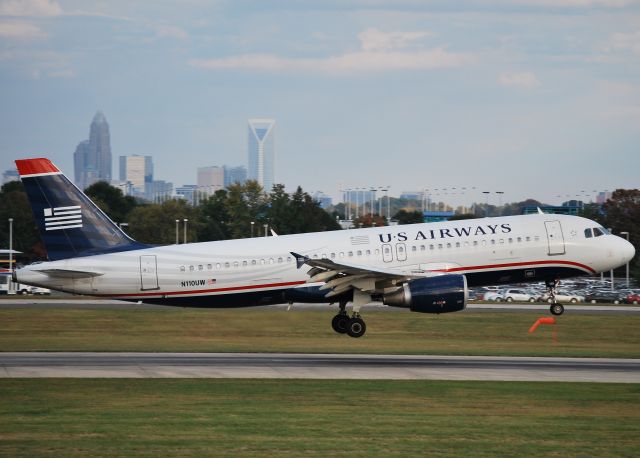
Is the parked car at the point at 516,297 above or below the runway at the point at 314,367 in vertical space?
below

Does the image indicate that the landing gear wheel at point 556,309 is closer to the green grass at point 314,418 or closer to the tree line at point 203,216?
the green grass at point 314,418

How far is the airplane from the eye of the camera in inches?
1699

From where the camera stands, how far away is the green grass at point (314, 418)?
24.1m

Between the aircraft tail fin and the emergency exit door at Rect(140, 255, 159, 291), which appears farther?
the aircraft tail fin

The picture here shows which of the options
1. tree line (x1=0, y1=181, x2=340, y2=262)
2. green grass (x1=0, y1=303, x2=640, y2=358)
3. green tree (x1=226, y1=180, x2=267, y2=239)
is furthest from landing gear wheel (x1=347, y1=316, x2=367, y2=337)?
green tree (x1=226, y1=180, x2=267, y2=239)

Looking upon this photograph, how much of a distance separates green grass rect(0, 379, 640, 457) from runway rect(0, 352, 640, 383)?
6.37 feet

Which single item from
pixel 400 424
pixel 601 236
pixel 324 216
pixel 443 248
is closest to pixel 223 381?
pixel 400 424

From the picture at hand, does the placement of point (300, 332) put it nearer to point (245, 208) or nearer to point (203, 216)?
point (245, 208)

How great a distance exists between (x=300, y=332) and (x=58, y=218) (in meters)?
17.3

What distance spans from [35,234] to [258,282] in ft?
386

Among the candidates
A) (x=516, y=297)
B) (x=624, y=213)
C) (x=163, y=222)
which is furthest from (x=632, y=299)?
(x=163, y=222)

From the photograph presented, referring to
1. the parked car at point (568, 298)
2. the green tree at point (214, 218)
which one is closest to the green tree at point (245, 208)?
the green tree at point (214, 218)

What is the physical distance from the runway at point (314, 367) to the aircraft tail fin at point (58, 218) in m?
4.68

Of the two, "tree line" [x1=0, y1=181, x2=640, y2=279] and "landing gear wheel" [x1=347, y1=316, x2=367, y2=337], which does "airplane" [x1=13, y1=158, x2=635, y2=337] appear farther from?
"tree line" [x1=0, y1=181, x2=640, y2=279]
